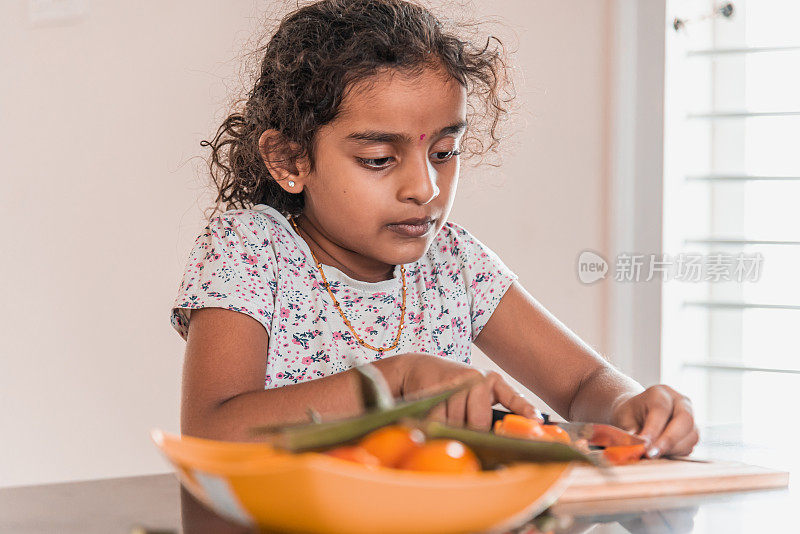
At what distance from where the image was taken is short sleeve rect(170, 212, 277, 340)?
1120 millimetres

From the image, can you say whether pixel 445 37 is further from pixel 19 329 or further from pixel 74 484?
pixel 19 329

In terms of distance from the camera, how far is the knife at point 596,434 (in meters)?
0.80

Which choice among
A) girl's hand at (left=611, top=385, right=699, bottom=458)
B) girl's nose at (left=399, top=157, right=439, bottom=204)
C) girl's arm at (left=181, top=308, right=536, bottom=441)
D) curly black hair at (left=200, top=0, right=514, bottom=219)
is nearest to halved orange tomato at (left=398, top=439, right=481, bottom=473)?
girl's arm at (left=181, top=308, right=536, bottom=441)

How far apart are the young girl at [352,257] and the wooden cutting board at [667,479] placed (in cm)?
9

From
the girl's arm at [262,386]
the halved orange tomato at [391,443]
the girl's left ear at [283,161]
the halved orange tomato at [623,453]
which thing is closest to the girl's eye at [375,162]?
the girl's left ear at [283,161]

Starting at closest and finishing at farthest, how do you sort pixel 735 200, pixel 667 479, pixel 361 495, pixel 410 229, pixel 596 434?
pixel 361 495 → pixel 667 479 → pixel 596 434 → pixel 410 229 → pixel 735 200

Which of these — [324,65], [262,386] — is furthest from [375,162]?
[262,386]

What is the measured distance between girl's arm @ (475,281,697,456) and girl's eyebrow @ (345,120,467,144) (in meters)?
0.35

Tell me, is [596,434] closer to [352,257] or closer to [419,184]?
[419,184]

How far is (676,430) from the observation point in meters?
0.89

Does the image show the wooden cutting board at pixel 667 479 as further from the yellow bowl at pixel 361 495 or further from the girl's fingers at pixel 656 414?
the yellow bowl at pixel 361 495

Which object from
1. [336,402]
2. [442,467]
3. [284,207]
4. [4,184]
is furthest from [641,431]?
[4,184]

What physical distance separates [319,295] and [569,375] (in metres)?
0.37

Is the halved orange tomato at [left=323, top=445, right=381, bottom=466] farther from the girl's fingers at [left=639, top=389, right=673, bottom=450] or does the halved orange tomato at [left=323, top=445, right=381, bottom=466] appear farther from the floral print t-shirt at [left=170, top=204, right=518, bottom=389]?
the floral print t-shirt at [left=170, top=204, right=518, bottom=389]
